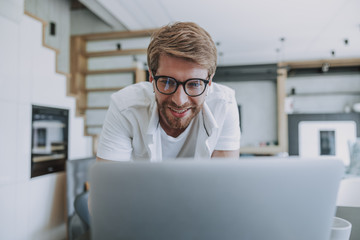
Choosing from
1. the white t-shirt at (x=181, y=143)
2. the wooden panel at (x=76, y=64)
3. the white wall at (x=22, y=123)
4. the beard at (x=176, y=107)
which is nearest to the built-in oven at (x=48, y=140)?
the white wall at (x=22, y=123)

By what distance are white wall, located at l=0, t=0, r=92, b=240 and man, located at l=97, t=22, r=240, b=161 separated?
5.70 feet

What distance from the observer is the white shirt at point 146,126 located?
991 mm

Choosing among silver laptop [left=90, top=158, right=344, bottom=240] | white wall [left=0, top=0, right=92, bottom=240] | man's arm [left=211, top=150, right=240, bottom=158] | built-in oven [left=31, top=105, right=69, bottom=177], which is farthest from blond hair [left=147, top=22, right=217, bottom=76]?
built-in oven [left=31, top=105, right=69, bottom=177]

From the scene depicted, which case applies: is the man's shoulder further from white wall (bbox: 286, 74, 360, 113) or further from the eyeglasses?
white wall (bbox: 286, 74, 360, 113)

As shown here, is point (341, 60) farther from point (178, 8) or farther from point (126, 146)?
point (126, 146)

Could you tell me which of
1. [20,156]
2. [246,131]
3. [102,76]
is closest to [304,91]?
[246,131]

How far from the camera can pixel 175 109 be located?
0.88m

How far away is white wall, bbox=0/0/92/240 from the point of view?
2.29 metres

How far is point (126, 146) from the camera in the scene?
1.03m

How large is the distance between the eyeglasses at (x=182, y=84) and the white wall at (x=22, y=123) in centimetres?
199

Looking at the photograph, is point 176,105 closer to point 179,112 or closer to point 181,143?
point 179,112

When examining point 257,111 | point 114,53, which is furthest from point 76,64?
point 257,111

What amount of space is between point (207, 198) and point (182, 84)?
520 millimetres

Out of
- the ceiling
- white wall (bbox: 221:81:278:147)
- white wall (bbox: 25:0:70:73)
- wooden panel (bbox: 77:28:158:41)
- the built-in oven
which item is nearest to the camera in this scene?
the built-in oven
